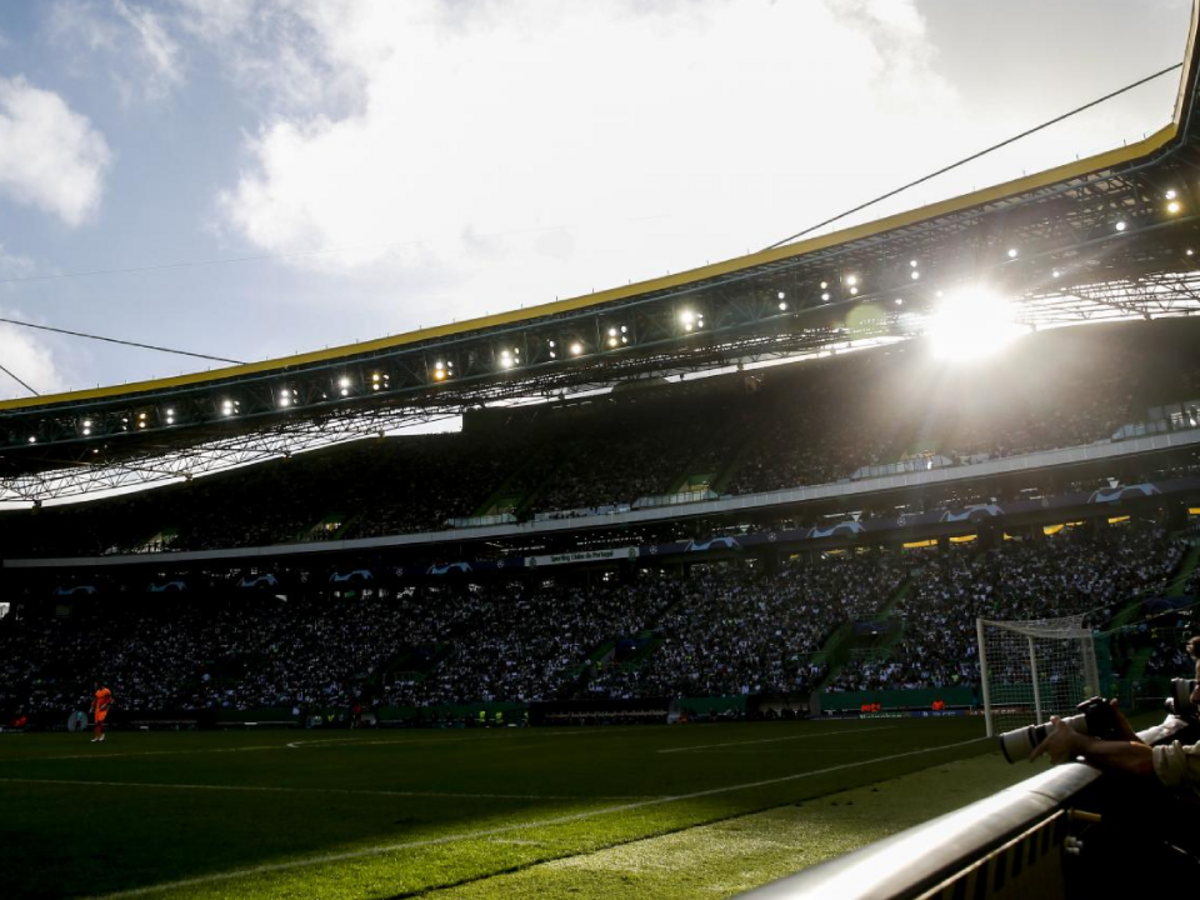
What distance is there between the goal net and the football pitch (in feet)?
17.0

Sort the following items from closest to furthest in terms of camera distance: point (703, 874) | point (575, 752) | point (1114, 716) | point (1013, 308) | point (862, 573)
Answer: point (1114, 716) < point (703, 874) < point (575, 752) < point (1013, 308) < point (862, 573)

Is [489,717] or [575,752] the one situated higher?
[575,752]

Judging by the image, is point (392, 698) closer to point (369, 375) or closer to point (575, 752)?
point (369, 375)

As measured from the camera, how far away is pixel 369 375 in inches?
1690

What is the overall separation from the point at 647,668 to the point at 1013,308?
838 inches

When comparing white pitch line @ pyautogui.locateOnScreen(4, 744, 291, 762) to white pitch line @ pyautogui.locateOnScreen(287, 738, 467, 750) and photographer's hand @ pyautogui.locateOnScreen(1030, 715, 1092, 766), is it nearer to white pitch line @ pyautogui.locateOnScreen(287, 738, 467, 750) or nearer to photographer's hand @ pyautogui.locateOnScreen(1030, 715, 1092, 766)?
white pitch line @ pyautogui.locateOnScreen(287, 738, 467, 750)

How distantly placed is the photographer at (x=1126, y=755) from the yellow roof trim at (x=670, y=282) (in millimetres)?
23769

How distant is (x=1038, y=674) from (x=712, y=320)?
58.7 feet

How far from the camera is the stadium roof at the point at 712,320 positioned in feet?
94.6

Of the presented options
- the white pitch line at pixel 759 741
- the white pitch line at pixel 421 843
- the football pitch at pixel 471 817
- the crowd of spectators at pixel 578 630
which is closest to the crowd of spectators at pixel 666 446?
the crowd of spectators at pixel 578 630

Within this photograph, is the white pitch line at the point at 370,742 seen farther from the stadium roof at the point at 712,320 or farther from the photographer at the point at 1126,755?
the photographer at the point at 1126,755

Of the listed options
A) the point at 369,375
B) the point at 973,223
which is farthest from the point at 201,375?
the point at 973,223

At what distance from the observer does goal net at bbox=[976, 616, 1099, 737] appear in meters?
23.5

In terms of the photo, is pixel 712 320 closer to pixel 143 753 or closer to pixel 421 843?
pixel 143 753
